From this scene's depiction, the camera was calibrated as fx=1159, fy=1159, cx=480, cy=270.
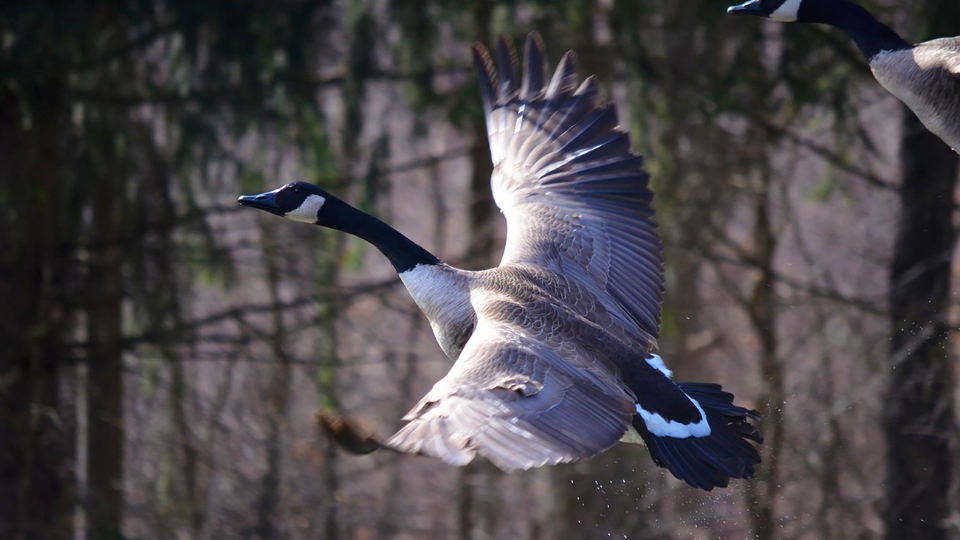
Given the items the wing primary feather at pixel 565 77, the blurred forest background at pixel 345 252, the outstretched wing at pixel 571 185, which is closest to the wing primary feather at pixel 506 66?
the outstretched wing at pixel 571 185

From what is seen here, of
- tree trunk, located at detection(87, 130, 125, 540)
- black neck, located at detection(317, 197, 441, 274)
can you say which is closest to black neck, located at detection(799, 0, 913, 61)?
black neck, located at detection(317, 197, 441, 274)

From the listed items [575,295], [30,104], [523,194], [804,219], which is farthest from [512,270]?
→ [804,219]

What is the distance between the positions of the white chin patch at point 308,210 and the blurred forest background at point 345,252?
344 cm

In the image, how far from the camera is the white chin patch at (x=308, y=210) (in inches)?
249

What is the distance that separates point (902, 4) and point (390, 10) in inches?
160

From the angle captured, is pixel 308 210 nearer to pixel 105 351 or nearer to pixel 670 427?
pixel 670 427

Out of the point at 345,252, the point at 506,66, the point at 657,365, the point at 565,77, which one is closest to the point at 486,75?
the point at 506,66

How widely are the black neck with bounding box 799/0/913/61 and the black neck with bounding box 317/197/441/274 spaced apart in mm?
2629

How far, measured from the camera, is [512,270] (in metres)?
5.98

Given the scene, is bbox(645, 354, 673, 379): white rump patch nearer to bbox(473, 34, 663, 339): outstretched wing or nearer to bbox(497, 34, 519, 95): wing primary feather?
bbox(473, 34, 663, 339): outstretched wing

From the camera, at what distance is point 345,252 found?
35.8ft

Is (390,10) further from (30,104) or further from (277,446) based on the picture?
(277,446)

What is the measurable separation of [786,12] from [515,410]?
331 cm

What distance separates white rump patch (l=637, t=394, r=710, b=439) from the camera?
5.21m
